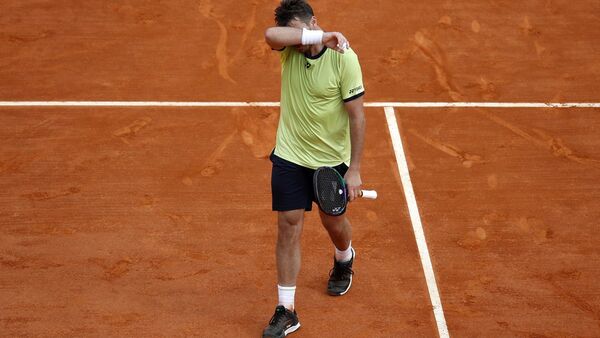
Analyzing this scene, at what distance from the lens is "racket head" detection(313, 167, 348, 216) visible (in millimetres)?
6516

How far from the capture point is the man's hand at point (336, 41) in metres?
6.09

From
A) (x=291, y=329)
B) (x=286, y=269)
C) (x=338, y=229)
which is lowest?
(x=291, y=329)

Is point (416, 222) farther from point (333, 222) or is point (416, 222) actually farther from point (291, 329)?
point (291, 329)

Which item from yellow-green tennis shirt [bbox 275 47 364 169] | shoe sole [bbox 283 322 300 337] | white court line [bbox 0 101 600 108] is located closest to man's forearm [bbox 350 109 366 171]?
yellow-green tennis shirt [bbox 275 47 364 169]

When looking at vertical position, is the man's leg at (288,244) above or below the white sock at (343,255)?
above

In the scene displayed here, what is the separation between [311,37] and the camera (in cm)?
618

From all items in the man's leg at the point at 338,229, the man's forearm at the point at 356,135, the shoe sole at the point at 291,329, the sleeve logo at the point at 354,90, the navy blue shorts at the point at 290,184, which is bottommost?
the shoe sole at the point at 291,329

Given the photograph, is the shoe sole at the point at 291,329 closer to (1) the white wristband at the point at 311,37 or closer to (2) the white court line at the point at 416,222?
(2) the white court line at the point at 416,222

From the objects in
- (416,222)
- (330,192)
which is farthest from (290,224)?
(416,222)

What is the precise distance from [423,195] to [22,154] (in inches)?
147

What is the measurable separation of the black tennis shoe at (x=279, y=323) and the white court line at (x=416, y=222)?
1.09 m

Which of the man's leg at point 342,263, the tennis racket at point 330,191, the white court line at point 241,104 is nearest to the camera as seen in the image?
the tennis racket at point 330,191

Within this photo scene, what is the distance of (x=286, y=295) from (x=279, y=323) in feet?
0.68

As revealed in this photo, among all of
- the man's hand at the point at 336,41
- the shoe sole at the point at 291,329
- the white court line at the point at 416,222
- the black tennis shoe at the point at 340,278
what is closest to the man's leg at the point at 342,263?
the black tennis shoe at the point at 340,278
